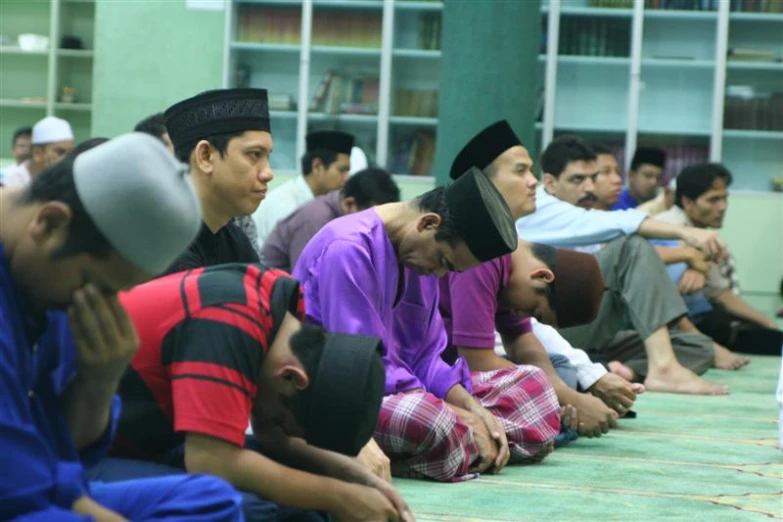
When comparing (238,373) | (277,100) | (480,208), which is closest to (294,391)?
(238,373)

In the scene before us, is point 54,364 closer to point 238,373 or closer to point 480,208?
point 238,373

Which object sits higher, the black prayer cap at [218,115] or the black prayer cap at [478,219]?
the black prayer cap at [218,115]

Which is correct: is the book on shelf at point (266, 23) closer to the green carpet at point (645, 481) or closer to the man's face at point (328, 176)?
the man's face at point (328, 176)

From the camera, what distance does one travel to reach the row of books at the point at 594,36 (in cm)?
1012

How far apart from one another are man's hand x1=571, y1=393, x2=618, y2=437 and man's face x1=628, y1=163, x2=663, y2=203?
5314 mm

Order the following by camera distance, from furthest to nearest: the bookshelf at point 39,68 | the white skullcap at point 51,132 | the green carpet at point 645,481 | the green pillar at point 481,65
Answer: the bookshelf at point 39,68, the white skullcap at point 51,132, the green pillar at point 481,65, the green carpet at point 645,481

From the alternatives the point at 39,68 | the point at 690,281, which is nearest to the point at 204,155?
the point at 690,281

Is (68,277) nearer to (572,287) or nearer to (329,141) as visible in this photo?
(572,287)

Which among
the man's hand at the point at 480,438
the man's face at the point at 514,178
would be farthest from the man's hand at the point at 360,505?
the man's face at the point at 514,178

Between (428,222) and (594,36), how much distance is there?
23.5 ft

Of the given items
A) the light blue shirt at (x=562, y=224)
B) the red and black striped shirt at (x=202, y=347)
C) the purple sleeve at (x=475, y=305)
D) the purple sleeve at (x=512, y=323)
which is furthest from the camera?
the light blue shirt at (x=562, y=224)

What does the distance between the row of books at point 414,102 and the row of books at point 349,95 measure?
0.16 meters

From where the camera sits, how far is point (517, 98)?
22.7ft

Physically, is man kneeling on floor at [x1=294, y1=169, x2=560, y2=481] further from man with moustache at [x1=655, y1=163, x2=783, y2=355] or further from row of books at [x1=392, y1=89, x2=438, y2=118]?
row of books at [x1=392, y1=89, x2=438, y2=118]
